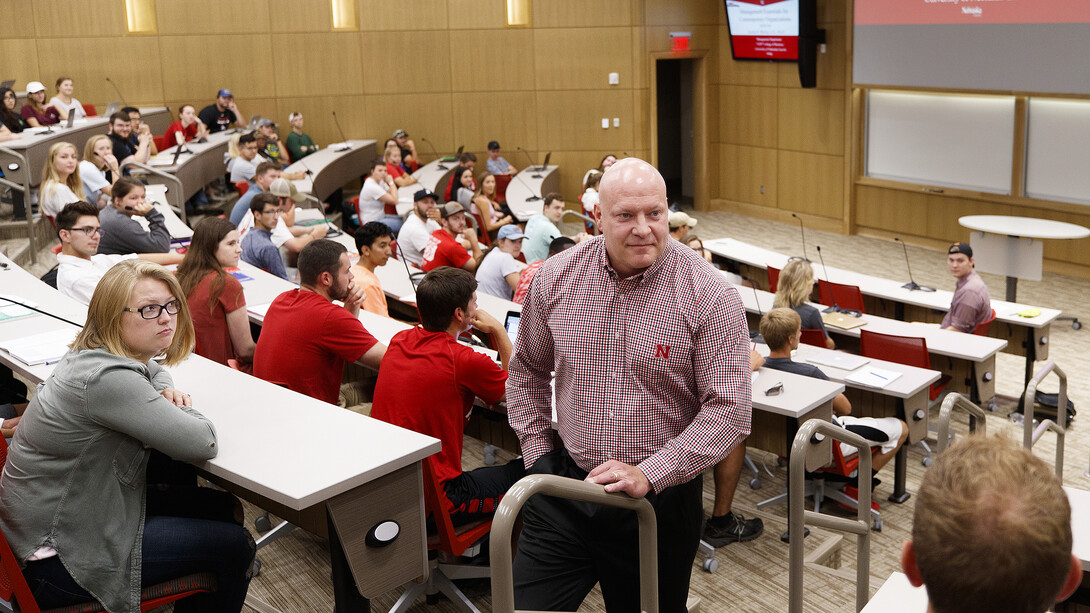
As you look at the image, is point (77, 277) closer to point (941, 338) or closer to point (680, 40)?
point (941, 338)

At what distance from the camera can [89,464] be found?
2.52 metres

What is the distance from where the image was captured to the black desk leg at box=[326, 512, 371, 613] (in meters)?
2.79

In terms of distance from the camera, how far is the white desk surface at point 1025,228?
326 inches

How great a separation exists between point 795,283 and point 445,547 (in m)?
3.32

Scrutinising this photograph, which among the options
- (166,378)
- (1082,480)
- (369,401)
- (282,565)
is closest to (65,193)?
(369,401)

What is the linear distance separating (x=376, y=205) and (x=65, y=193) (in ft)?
12.2

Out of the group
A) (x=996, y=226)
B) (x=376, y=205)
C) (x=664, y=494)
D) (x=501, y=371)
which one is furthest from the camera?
(x=376, y=205)

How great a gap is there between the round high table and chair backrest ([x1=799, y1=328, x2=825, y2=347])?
3174mm

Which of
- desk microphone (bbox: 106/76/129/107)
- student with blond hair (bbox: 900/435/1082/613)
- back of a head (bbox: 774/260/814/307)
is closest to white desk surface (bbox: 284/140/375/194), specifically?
desk microphone (bbox: 106/76/129/107)

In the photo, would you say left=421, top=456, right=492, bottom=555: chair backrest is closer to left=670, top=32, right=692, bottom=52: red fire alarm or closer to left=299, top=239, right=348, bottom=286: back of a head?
left=299, top=239, right=348, bottom=286: back of a head

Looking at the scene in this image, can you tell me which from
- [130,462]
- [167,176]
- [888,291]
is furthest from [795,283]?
[167,176]

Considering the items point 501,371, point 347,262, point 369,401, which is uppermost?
point 347,262

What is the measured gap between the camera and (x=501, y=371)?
11.8 ft

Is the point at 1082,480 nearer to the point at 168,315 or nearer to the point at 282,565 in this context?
the point at 282,565
